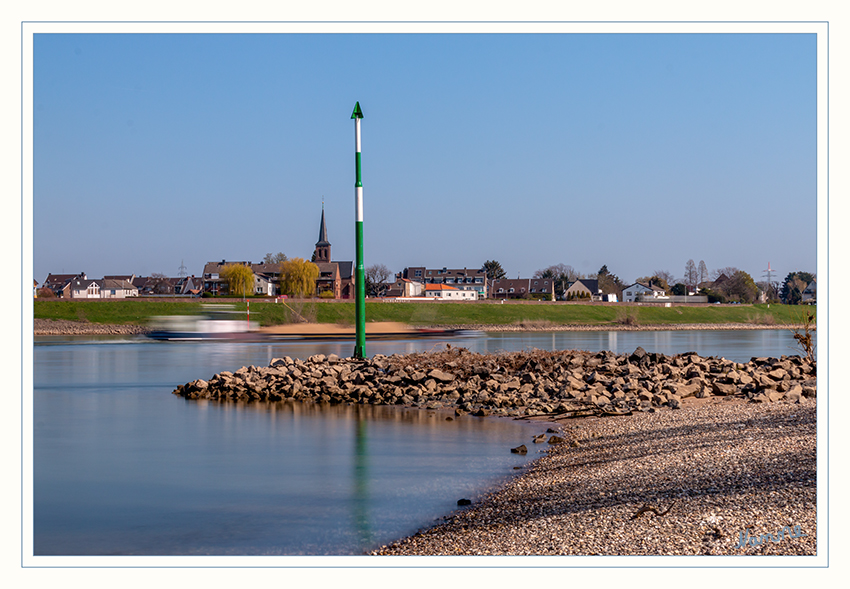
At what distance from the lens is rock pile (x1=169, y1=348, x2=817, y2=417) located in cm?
1330

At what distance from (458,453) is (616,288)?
127 metres

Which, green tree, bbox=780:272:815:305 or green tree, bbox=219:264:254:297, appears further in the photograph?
green tree, bbox=219:264:254:297

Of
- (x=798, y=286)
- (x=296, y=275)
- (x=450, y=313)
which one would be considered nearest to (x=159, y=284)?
(x=296, y=275)

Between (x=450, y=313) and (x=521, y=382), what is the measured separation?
61.6 meters

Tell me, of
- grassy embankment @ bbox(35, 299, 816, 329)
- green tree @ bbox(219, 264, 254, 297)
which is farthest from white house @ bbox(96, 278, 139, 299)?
grassy embankment @ bbox(35, 299, 816, 329)

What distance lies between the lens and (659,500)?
6188 mm

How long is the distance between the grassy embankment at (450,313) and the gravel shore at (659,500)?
56.0m

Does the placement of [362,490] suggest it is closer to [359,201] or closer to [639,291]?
[359,201]

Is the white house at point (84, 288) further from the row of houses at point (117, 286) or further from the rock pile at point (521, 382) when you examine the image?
the rock pile at point (521, 382)

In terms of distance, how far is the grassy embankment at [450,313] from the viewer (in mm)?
66438

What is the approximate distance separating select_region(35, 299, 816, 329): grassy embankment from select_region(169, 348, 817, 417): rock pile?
152 feet

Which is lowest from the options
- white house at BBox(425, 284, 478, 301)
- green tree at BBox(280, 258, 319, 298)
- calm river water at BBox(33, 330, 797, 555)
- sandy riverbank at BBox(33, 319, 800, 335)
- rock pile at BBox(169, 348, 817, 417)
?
sandy riverbank at BBox(33, 319, 800, 335)

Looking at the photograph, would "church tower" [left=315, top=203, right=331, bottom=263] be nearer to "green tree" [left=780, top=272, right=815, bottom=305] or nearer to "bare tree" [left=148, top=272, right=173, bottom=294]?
"bare tree" [left=148, top=272, right=173, bottom=294]

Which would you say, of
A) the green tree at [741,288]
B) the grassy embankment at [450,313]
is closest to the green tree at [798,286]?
the grassy embankment at [450,313]
